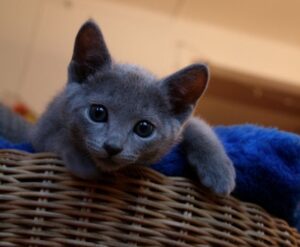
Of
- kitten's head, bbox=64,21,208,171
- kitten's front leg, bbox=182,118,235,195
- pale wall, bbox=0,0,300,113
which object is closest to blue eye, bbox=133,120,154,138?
kitten's head, bbox=64,21,208,171

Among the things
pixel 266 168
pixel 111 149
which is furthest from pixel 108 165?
pixel 266 168

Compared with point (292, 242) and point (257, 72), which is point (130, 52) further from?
point (292, 242)

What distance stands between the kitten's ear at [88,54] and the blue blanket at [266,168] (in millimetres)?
182

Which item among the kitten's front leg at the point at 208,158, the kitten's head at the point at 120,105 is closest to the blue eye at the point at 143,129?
the kitten's head at the point at 120,105

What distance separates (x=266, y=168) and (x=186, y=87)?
0.22 metres

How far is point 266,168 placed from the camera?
0.89 m

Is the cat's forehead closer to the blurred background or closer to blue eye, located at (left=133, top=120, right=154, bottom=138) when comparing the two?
blue eye, located at (left=133, top=120, right=154, bottom=138)

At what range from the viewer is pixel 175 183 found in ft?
2.71

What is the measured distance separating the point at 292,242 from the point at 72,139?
1.60 feet

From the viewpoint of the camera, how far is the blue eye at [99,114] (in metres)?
0.84

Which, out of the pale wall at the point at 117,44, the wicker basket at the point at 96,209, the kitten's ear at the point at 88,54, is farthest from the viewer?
the pale wall at the point at 117,44

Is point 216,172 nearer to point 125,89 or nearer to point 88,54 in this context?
point 125,89

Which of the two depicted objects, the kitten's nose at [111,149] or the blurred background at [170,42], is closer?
the kitten's nose at [111,149]

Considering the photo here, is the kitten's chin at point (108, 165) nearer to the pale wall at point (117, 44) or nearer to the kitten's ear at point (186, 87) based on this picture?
the kitten's ear at point (186, 87)
